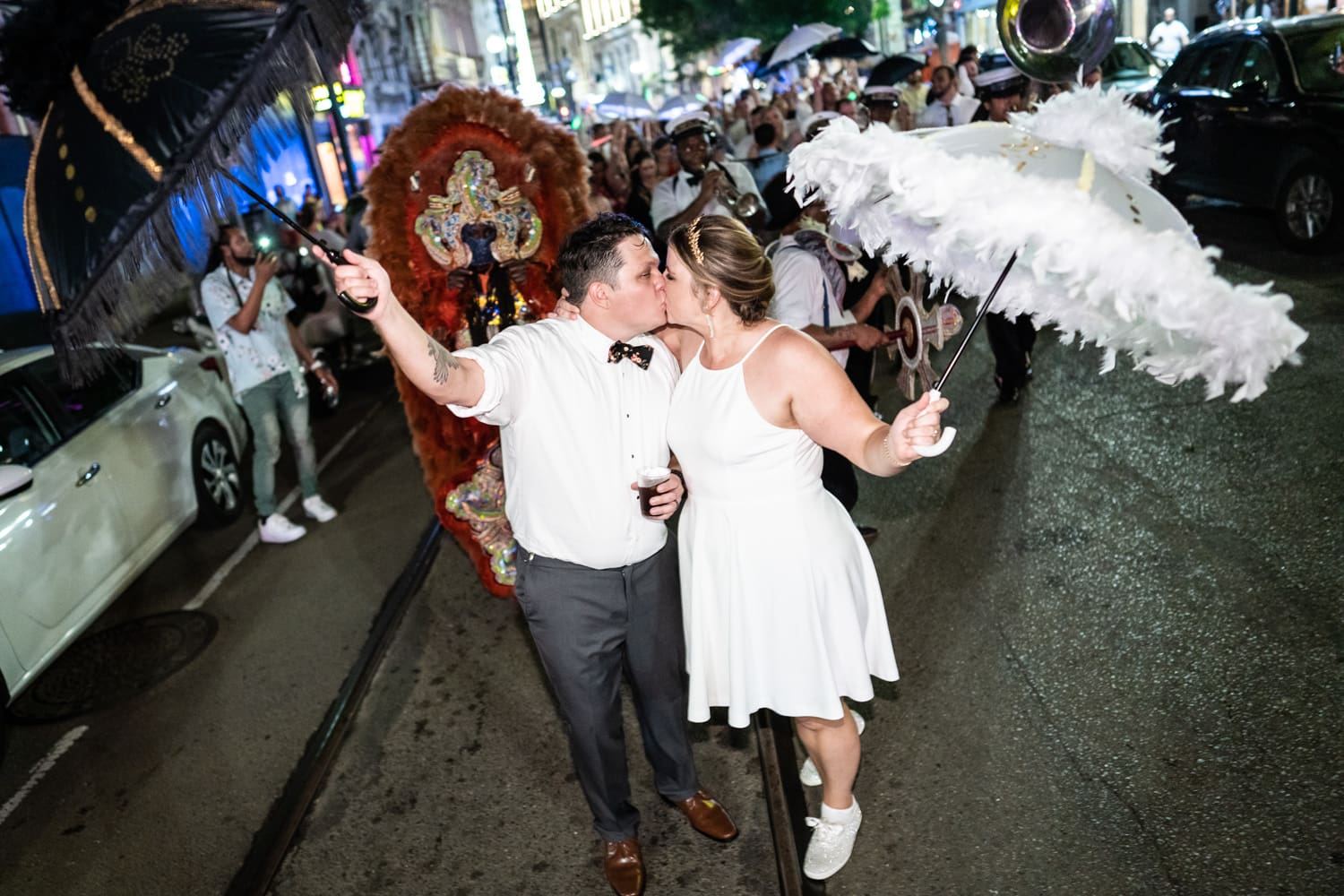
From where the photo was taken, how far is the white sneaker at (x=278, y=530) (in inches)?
257

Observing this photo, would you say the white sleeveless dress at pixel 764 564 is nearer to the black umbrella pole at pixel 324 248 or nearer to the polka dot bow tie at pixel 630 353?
the polka dot bow tie at pixel 630 353

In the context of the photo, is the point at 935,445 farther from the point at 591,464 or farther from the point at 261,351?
the point at 261,351

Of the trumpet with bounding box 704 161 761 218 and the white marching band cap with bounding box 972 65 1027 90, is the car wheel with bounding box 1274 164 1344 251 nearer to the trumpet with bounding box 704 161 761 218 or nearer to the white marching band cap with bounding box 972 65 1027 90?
the white marching band cap with bounding box 972 65 1027 90

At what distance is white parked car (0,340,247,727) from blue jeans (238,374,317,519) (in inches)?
17.8

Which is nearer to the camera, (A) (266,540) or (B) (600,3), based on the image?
(A) (266,540)

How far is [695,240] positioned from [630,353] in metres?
0.38

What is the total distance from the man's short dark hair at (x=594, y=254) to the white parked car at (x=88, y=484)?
2823 millimetres

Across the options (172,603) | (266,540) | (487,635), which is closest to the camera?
(487,635)

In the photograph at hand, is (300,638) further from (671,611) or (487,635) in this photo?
(671,611)

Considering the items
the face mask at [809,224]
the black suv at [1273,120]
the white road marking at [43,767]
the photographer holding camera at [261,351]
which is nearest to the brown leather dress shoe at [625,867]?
the white road marking at [43,767]

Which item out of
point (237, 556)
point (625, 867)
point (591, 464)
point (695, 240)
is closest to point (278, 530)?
point (237, 556)

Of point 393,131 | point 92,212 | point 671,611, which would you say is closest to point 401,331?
point 92,212

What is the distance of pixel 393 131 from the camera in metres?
4.64

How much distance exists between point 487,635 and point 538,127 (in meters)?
2.58
